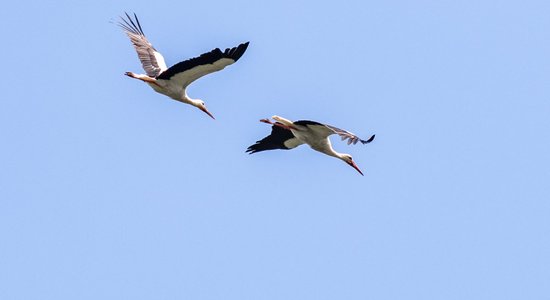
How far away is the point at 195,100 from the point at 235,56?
3539 millimetres

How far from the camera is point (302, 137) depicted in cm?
2142

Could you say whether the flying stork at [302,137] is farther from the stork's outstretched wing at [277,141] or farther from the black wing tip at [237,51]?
the black wing tip at [237,51]

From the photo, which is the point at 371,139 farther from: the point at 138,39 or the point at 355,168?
the point at 138,39

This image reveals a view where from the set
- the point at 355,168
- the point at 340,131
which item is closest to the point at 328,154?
the point at 355,168

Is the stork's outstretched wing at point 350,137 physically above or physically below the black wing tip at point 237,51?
below

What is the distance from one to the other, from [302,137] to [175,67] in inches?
106

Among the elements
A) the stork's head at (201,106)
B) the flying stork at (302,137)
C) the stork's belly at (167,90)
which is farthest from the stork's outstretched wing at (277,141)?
the stork's belly at (167,90)

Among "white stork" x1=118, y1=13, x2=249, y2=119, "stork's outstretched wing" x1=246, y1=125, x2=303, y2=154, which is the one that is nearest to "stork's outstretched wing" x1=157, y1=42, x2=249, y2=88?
"white stork" x1=118, y1=13, x2=249, y2=119

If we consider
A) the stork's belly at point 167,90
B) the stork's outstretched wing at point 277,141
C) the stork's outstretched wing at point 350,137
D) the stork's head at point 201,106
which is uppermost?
the stork's head at point 201,106

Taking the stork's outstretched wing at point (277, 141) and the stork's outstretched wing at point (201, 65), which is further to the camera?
the stork's outstretched wing at point (277, 141)

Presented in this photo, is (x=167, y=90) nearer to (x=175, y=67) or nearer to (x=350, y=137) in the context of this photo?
(x=175, y=67)

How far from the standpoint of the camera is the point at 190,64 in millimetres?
20734

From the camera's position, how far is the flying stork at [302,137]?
20.1 m

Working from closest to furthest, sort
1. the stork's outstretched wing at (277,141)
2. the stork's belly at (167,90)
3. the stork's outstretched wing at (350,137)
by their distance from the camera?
the stork's outstretched wing at (350,137), the stork's belly at (167,90), the stork's outstretched wing at (277,141)
